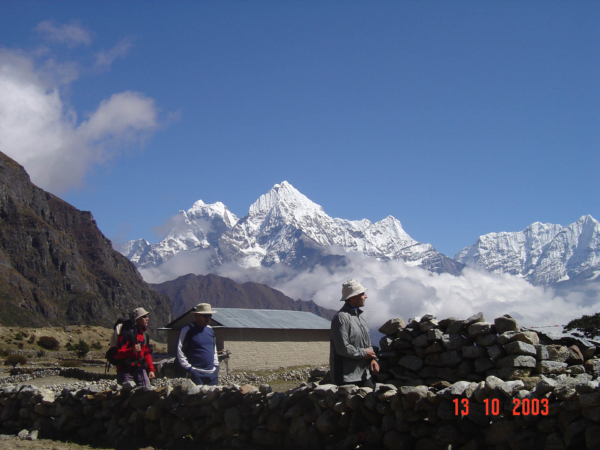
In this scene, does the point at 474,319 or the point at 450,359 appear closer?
the point at 450,359

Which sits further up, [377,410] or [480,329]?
[480,329]

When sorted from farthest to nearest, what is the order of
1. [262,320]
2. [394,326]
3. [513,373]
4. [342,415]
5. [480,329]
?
1. [262,320]
2. [394,326]
3. [480,329]
4. [513,373]
5. [342,415]

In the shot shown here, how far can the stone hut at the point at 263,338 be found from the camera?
36031 mm

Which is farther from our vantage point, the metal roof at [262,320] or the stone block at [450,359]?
the metal roof at [262,320]

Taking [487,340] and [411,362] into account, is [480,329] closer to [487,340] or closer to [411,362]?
[487,340]

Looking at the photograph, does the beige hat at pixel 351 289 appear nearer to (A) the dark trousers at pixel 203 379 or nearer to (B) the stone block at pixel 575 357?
(A) the dark trousers at pixel 203 379

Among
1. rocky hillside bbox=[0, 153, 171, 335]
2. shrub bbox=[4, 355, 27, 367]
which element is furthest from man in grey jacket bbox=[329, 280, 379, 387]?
rocky hillside bbox=[0, 153, 171, 335]

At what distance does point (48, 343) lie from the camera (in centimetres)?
6166

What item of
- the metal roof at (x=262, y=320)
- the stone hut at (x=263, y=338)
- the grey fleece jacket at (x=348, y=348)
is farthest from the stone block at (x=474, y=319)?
the metal roof at (x=262, y=320)

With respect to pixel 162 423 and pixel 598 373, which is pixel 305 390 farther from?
pixel 598 373

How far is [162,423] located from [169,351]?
31557 millimetres

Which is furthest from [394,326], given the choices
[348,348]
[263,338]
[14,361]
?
[14,361]

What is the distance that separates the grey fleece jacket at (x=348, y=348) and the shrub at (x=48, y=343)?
6146 cm

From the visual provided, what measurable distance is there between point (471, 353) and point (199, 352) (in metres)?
4.44
